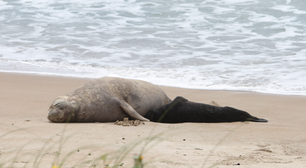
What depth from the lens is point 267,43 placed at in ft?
39.2

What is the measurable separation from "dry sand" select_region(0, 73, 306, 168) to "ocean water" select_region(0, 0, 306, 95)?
1.09 m

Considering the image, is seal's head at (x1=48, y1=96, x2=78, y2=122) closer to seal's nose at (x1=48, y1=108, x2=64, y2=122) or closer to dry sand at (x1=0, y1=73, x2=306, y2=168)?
seal's nose at (x1=48, y1=108, x2=64, y2=122)

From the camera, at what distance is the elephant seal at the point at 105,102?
4.96 metres

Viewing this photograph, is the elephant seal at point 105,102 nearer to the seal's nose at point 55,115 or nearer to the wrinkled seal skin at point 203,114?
the seal's nose at point 55,115

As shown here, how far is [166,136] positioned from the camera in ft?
13.2

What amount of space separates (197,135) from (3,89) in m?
4.21

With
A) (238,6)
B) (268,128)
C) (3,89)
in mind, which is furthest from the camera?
(238,6)

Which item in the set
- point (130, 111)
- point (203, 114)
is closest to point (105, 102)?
point (130, 111)

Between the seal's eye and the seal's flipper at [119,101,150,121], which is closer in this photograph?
the seal's eye

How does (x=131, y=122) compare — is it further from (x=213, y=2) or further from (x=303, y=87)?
(x=213, y=2)

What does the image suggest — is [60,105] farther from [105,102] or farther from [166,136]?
[166,136]

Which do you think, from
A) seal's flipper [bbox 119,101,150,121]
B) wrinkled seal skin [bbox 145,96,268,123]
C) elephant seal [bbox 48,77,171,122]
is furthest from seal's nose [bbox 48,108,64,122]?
wrinkled seal skin [bbox 145,96,268,123]


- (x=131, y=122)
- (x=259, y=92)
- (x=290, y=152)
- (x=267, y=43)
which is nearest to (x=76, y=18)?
(x=267, y=43)

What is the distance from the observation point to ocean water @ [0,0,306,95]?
8.53 meters
